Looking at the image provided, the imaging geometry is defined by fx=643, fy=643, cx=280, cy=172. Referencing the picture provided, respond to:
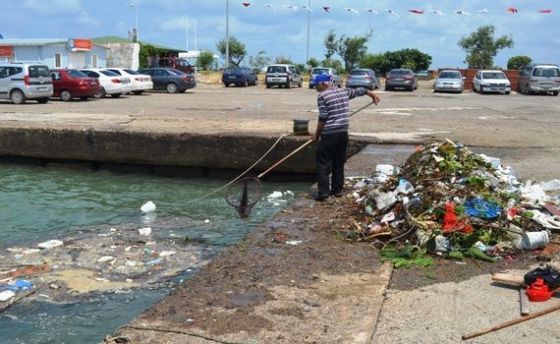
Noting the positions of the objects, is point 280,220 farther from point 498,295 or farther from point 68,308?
point 498,295

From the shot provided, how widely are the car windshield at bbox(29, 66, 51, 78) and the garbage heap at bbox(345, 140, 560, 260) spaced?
1950cm

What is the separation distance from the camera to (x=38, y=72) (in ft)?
79.5

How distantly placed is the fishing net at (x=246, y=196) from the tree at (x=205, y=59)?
211ft

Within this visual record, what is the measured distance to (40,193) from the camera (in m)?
12.0

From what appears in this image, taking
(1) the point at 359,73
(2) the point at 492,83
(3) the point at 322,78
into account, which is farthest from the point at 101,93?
(3) the point at 322,78

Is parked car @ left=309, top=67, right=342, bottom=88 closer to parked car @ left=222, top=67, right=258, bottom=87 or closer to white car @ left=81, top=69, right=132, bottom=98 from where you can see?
parked car @ left=222, top=67, right=258, bottom=87

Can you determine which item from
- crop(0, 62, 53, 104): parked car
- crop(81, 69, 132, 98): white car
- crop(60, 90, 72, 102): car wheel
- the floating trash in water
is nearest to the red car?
crop(60, 90, 72, 102): car wheel

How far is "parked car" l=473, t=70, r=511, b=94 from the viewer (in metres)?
36.3

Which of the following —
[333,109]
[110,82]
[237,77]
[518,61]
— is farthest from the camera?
[518,61]

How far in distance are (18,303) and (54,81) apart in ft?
74.3

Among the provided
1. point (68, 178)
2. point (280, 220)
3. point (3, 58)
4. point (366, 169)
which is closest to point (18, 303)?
point (280, 220)

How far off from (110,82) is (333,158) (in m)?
23.0

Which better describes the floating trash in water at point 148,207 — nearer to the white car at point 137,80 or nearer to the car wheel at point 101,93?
the car wheel at point 101,93

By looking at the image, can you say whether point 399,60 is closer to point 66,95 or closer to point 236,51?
point 236,51
